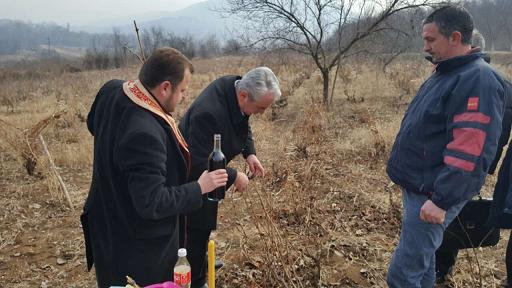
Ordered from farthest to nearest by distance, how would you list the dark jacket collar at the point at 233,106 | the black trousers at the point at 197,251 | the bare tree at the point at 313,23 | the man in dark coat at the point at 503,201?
the bare tree at the point at 313,23, the black trousers at the point at 197,251, the dark jacket collar at the point at 233,106, the man in dark coat at the point at 503,201

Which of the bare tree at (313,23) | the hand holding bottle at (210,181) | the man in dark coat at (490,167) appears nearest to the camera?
the hand holding bottle at (210,181)

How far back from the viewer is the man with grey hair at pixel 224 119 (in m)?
2.49

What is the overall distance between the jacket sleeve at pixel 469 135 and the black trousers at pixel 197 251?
1.59m

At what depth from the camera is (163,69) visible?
1.77m

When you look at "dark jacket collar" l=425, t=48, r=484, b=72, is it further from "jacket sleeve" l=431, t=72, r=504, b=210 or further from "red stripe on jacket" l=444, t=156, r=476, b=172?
"red stripe on jacket" l=444, t=156, r=476, b=172

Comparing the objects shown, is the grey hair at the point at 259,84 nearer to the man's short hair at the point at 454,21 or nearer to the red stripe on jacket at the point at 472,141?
the man's short hair at the point at 454,21

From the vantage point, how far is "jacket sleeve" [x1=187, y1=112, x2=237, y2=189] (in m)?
2.47

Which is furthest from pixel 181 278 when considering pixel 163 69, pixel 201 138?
pixel 201 138

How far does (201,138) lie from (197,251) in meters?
0.89

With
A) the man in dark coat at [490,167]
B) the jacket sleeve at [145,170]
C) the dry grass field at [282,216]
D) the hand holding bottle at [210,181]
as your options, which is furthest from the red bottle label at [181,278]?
the man in dark coat at [490,167]

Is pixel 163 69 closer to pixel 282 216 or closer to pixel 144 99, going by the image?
pixel 144 99

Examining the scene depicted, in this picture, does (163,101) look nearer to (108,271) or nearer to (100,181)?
(100,181)

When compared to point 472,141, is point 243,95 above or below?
above

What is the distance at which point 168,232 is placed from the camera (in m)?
1.95
